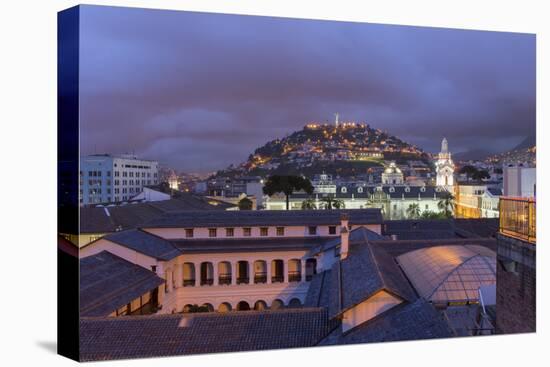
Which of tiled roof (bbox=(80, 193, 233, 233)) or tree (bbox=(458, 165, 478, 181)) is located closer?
tiled roof (bbox=(80, 193, 233, 233))

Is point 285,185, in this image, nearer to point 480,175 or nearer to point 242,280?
point 480,175

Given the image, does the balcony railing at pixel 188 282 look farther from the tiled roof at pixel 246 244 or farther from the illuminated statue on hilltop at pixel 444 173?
the illuminated statue on hilltop at pixel 444 173

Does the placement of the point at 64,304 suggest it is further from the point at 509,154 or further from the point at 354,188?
the point at 354,188

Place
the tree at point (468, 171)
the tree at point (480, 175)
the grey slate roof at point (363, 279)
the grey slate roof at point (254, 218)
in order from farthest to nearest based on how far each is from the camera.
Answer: the tree at point (468, 171)
the tree at point (480, 175)
the grey slate roof at point (254, 218)
the grey slate roof at point (363, 279)

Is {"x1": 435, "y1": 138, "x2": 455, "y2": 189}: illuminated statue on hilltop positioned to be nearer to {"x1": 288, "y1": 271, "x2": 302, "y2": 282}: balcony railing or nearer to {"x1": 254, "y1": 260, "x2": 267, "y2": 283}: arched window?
{"x1": 288, "y1": 271, "x2": 302, "y2": 282}: balcony railing

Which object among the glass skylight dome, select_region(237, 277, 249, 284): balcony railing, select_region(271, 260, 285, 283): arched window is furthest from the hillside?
the glass skylight dome

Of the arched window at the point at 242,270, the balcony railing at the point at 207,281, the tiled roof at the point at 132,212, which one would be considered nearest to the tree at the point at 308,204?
the tiled roof at the point at 132,212
